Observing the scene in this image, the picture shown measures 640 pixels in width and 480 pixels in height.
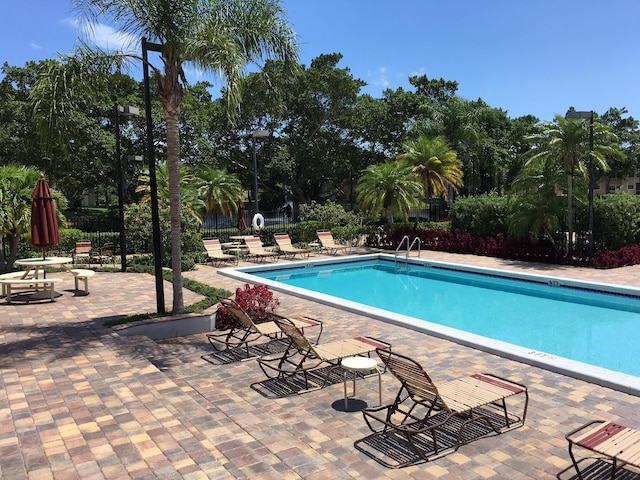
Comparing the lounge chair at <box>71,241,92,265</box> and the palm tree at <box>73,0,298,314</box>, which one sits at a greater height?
the palm tree at <box>73,0,298,314</box>

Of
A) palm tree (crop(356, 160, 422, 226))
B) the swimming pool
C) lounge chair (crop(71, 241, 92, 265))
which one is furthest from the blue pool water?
lounge chair (crop(71, 241, 92, 265))

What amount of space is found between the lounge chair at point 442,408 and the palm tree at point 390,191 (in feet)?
56.5

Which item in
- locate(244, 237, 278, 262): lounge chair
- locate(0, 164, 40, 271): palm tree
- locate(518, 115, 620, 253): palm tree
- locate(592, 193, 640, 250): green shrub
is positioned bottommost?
locate(244, 237, 278, 262): lounge chair

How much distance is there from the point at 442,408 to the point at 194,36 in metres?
7.08

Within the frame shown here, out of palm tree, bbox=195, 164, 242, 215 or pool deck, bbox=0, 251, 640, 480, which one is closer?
pool deck, bbox=0, 251, 640, 480

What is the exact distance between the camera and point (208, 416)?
524 cm

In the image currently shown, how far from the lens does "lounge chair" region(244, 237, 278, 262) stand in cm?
1988

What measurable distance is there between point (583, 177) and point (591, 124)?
2025 mm

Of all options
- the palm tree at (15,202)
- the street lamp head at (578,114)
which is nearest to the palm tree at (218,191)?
the palm tree at (15,202)

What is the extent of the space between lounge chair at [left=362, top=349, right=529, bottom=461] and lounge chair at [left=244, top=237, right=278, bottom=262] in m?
14.7

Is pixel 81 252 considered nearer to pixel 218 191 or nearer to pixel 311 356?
pixel 218 191

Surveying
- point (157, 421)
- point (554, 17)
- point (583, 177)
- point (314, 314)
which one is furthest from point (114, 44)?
point (583, 177)

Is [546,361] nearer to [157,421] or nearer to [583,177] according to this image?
[157,421]

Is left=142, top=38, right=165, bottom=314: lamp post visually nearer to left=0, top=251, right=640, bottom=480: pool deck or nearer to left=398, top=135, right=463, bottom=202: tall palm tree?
left=0, top=251, right=640, bottom=480: pool deck
